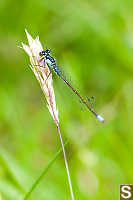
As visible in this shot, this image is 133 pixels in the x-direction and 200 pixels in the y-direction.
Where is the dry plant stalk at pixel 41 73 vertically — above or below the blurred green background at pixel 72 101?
below

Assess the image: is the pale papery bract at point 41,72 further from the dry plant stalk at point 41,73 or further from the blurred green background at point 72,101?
the blurred green background at point 72,101

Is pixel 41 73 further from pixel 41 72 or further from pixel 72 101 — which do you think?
pixel 72 101

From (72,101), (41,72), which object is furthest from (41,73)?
(72,101)

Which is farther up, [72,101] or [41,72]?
[72,101]

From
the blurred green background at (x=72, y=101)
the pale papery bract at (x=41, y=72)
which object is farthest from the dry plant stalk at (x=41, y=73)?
the blurred green background at (x=72, y=101)

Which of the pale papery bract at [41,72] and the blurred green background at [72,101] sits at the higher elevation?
the blurred green background at [72,101]

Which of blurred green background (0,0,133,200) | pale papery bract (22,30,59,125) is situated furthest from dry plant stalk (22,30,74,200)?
blurred green background (0,0,133,200)

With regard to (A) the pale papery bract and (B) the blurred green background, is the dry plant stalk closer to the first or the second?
(A) the pale papery bract

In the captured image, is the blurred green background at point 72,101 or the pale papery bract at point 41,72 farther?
the blurred green background at point 72,101

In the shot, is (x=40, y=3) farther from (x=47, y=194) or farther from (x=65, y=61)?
(x=47, y=194)
